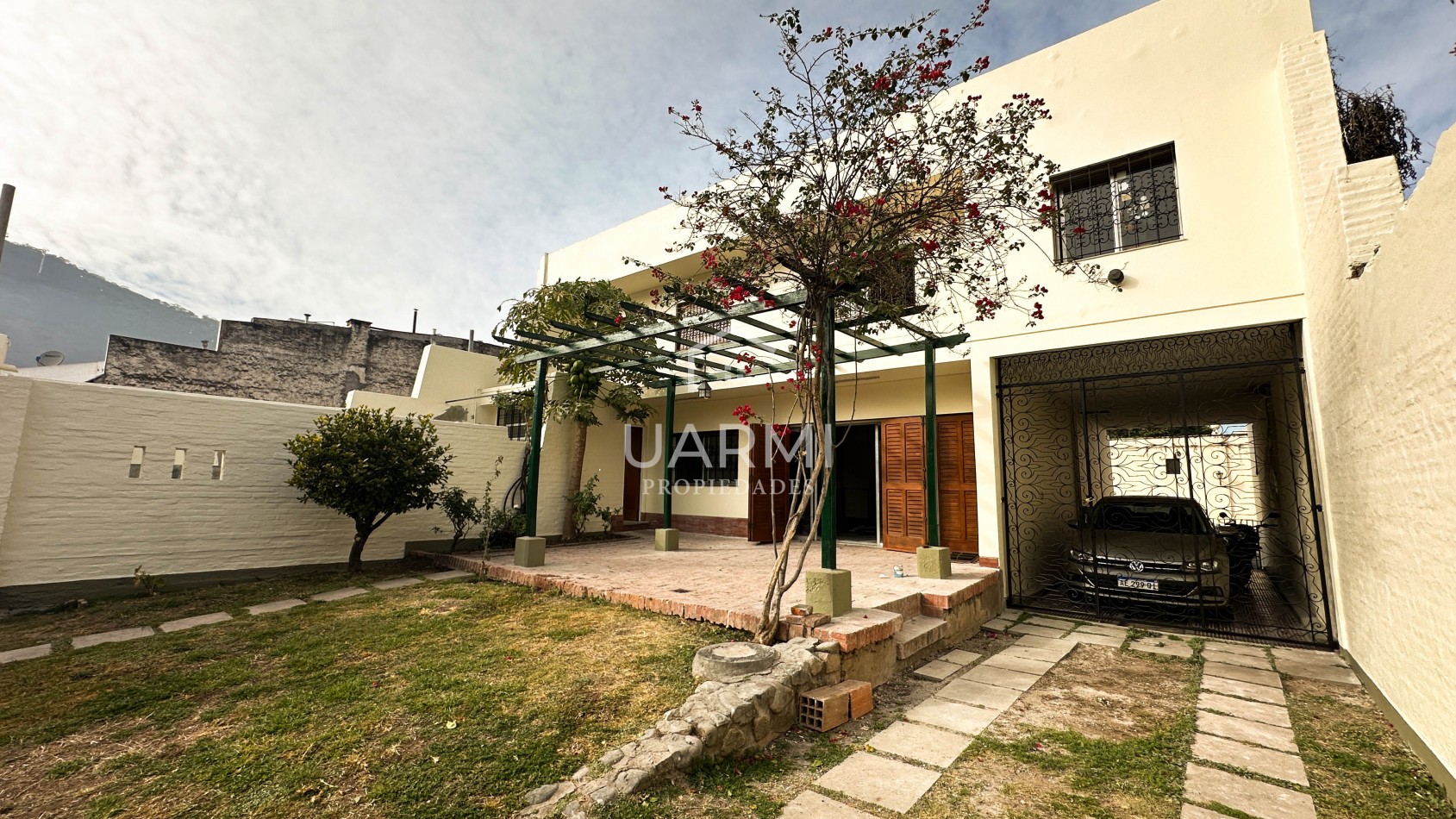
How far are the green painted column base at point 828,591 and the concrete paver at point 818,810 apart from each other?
63.0 inches

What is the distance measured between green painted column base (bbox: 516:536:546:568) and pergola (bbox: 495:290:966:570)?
188mm

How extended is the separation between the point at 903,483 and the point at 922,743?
5.78 metres

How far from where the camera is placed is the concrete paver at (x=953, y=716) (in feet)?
10.8

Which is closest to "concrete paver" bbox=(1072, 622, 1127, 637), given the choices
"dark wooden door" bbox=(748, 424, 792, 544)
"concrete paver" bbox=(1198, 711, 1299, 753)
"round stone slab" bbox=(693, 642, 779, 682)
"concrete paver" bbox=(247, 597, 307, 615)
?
"concrete paver" bbox=(1198, 711, 1299, 753)

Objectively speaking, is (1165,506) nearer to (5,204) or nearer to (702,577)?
(702,577)

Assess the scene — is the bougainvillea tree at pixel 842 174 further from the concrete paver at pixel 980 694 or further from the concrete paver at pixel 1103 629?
the concrete paver at pixel 1103 629

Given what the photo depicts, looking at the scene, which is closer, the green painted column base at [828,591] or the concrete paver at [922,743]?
the concrete paver at [922,743]

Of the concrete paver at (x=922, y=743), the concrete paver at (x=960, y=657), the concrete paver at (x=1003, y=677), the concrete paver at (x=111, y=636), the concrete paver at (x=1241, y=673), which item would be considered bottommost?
the concrete paver at (x=960, y=657)

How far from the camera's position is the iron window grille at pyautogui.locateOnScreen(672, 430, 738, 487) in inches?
428

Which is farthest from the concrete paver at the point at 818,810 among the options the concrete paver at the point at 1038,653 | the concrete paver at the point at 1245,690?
the concrete paver at the point at 1245,690

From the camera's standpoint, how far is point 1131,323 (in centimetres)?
562

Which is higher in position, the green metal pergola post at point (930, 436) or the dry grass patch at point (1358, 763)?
the green metal pergola post at point (930, 436)

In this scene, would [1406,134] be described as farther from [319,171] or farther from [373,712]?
[319,171]

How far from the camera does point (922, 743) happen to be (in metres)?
3.06
